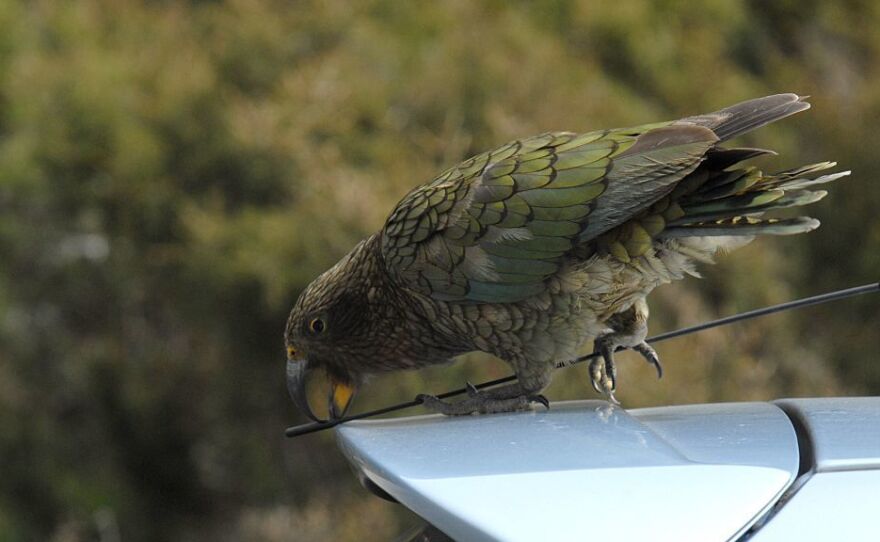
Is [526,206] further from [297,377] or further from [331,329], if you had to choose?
[297,377]

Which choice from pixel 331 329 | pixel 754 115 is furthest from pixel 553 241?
pixel 331 329

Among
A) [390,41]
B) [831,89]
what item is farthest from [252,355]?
[831,89]

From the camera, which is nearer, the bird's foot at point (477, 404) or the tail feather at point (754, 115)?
the tail feather at point (754, 115)

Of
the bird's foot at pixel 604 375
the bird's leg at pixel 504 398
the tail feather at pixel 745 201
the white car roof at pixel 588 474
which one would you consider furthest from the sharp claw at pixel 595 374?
the white car roof at pixel 588 474

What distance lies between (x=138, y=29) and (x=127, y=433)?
2283mm

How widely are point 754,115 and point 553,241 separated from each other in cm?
A: 49

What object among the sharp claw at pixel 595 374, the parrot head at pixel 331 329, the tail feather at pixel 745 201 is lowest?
the sharp claw at pixel 595 374

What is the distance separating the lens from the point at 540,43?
5.87 meters

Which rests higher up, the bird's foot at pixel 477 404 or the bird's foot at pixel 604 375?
the bird's foot at pixel 477 404

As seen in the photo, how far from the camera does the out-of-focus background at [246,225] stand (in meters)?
4.78

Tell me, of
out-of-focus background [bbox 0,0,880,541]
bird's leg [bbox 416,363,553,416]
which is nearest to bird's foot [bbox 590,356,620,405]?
bird's leg [bbox 416,363,553,416]

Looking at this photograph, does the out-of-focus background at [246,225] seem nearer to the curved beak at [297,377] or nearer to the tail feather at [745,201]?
the curved beak at [297,377]

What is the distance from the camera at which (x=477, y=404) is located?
90.7 inches

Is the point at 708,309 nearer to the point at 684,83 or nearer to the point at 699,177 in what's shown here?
the point at 684,83
